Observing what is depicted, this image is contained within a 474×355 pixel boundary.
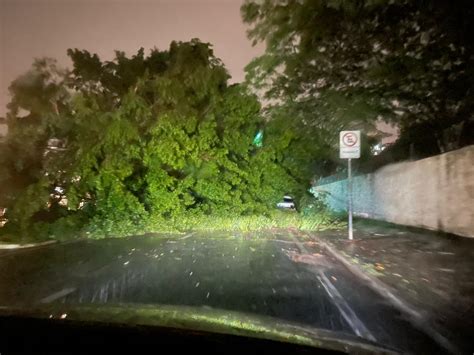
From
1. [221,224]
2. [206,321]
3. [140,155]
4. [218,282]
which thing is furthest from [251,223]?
[206,321]

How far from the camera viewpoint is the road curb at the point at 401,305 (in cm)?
585

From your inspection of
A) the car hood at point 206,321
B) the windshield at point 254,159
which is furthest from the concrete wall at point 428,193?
the car hood at point 206,321

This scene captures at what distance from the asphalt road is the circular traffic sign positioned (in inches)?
136

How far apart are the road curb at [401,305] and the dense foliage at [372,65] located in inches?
353

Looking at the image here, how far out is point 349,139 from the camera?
49.2 feet

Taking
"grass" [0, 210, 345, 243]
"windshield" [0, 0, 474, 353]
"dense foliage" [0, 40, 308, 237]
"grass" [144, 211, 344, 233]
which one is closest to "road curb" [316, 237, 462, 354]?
"windshield" [0, 0, 474, 353]

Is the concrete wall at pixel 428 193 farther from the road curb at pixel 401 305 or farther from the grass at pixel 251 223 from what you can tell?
the road curb at pixel 401 305

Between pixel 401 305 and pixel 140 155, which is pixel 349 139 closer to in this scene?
pixel 401 305

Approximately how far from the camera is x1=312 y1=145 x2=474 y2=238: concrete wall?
45.1 ft

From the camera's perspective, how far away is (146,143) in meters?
20.2

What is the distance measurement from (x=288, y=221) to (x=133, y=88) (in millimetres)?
8857

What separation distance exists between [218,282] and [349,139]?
7.58 meters

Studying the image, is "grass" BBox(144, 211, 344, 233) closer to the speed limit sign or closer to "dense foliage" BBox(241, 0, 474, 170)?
"dense foliage" BBox(241, 0, 474, 170)

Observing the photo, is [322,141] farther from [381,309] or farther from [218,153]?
[381,309]
